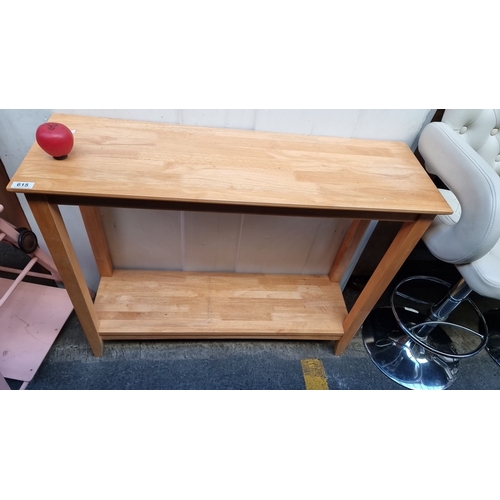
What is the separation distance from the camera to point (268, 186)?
0.92 m

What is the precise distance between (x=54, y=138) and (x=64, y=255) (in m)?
0.35

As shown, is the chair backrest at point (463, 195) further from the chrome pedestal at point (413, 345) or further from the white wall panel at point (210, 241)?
the white wall panel at point (210, 241)

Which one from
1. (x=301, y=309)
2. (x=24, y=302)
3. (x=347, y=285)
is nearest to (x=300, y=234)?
(x=301, y=309)

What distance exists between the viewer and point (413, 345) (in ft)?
5.20

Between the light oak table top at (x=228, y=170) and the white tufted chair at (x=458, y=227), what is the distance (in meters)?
0.08

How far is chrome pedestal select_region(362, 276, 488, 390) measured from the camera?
145cm

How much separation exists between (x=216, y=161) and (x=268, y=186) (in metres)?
0.19

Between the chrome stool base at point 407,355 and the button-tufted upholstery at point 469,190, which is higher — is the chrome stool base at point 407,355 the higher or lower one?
the lower one

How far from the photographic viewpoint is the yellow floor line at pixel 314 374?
144cm

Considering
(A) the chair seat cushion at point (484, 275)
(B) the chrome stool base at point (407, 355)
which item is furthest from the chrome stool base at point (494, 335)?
(A) the chair seat cushion at point (484, 275)

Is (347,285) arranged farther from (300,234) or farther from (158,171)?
(158,171)

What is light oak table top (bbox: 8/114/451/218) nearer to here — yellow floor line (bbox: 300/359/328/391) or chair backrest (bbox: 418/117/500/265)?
chair backrest (bbox: 418/117/500/265)

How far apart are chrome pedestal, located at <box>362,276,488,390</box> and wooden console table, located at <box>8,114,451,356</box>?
0.26 meters

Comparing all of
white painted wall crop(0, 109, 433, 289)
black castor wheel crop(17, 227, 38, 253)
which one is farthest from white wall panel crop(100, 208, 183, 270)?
black castor wheel crop(17, 227, 38, 253)
